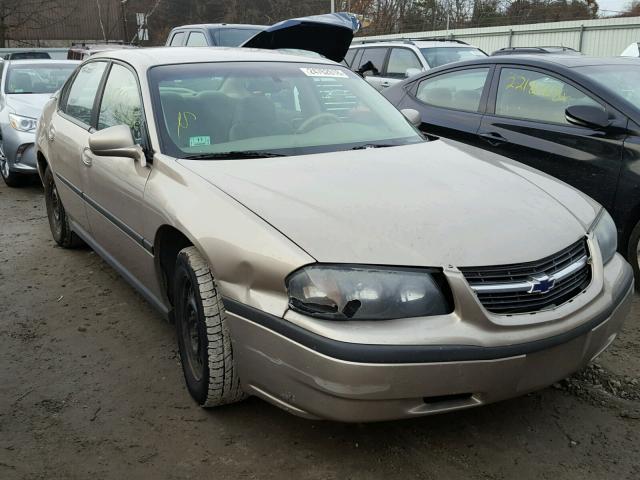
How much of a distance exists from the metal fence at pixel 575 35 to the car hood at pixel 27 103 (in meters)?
14.2

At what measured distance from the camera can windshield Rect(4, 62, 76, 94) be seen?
27.7 feet

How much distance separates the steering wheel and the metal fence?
59.2ft

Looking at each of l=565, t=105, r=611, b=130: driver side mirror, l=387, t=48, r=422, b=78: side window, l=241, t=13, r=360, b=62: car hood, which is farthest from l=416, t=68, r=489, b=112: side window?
l=387, t=48, r=422, b=78: side window

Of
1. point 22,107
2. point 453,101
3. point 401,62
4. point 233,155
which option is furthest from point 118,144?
point 401,62

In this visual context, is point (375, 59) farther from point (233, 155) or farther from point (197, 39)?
point (233, 155)

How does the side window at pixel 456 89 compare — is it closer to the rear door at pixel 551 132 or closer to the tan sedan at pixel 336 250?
the rear door at pixel 551 132

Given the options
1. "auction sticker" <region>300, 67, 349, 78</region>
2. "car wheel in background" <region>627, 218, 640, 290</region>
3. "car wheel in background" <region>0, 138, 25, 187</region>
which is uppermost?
"auction sticker" <region>300, 67, 349, 78</region>

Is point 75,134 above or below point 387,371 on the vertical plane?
above

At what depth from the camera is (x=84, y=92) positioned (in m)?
4.50

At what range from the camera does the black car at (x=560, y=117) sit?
13.3 feet

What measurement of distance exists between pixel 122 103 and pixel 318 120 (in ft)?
3.80

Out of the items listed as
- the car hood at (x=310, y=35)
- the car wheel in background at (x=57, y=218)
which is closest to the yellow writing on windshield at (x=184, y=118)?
the car wheel in background at (x=57, y=218)

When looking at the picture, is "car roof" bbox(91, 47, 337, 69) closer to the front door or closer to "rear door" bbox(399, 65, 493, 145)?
the front door

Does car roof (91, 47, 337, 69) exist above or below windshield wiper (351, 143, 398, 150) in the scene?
above
